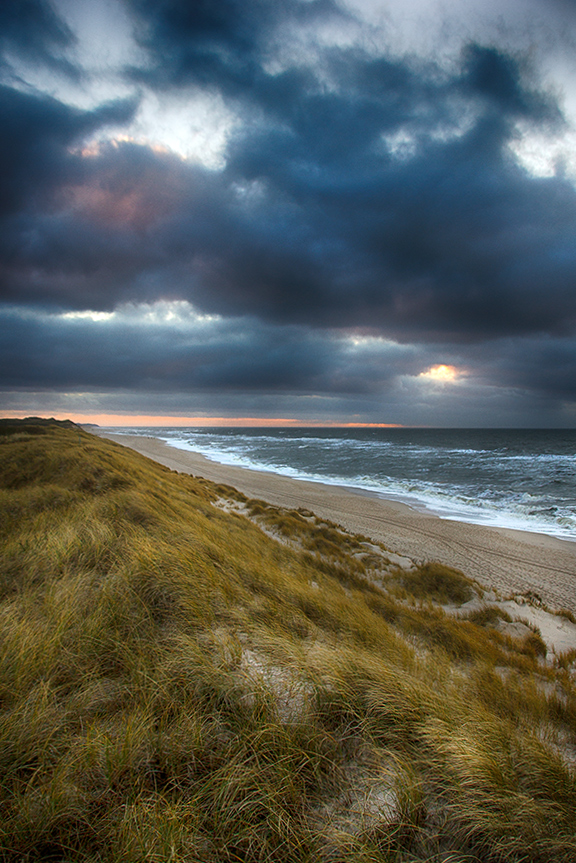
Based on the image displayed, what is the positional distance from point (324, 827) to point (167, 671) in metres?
1.68

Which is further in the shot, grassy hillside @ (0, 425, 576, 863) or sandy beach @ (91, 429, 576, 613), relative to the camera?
sandy beach @ (91, 429, 576, 613)

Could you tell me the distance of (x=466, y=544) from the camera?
14117 millimetres

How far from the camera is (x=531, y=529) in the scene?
16.9 metres

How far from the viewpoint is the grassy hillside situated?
194 centimetres

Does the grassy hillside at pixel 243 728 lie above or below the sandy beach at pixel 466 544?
above

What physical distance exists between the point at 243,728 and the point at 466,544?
1403 cm

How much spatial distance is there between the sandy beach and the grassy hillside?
19.6 ft

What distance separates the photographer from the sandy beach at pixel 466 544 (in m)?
10.7

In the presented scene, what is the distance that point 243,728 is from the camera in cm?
255

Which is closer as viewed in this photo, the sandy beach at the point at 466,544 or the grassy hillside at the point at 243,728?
the grassy hillside at the point at 243,728

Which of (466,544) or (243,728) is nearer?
(243,728)

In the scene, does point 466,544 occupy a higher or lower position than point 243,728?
lower

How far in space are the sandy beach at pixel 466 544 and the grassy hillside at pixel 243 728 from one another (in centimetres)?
597

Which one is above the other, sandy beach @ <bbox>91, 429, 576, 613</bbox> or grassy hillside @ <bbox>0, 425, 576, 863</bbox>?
grassy hillside @ <bbox>0, 425, 576, 863</bbox>
